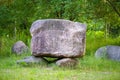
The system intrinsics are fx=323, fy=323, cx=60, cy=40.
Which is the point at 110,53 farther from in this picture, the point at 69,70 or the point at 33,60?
the point at 69,70

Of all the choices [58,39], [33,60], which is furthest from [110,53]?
[33,60]

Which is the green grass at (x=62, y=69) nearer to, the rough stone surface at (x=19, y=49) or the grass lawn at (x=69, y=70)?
the grass lawn at (x=69, y=70)

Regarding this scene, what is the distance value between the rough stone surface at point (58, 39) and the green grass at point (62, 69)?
511 mm

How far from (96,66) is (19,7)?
356 inches

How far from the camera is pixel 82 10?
16.2 meters

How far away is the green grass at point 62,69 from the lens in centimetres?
803

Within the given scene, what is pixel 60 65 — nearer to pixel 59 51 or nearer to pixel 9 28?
pixel 59 51

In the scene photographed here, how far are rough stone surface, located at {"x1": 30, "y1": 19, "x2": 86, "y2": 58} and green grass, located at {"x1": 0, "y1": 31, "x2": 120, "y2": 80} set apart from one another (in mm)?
511

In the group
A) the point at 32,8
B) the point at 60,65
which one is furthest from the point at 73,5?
the point at 60,65

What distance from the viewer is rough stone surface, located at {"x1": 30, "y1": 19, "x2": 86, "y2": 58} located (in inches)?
433

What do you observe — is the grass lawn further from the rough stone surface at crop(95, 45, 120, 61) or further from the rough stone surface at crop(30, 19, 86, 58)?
the rough stone surface at crop(95, 45, 120, 61)

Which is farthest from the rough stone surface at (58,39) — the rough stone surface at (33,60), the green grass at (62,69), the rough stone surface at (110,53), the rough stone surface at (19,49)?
the rough stone surface at (19,49)

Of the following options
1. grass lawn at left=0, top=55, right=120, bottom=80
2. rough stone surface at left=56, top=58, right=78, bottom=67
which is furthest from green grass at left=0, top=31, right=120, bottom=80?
rough stone surface at left=56, top=58, right=78, bottom=67

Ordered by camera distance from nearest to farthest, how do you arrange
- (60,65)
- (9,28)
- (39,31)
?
(60,65) < (39,31) < (9,28)
